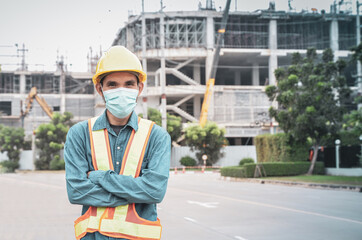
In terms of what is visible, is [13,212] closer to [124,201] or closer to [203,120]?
[124,201]

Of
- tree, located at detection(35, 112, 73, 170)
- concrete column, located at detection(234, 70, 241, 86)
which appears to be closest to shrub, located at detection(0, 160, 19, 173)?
tree, located at detection(35, 112, 73, 170)

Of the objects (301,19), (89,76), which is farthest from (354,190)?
(89,76)

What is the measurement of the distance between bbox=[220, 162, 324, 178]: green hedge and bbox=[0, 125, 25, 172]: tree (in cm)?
3997

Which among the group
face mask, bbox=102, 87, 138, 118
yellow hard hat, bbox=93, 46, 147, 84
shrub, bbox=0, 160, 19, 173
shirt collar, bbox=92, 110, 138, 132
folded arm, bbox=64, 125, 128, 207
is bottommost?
shrub, bbox=0, 160, 19, 173

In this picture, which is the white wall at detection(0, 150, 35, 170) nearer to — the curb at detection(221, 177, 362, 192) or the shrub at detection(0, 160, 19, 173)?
the shrub at detection(0, 160, 19, 173)

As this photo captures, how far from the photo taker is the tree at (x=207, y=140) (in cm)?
5691

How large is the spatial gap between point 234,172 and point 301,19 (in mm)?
44205

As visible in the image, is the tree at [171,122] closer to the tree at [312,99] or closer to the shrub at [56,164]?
the shrub at [56,164]

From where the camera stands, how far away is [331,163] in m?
36.8

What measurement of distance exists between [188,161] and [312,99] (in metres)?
26.5

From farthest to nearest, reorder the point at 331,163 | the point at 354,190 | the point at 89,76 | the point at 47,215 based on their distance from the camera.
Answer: the point at 89,76 < the point at 331,163 < the point at 354,190 < the point at 47,215

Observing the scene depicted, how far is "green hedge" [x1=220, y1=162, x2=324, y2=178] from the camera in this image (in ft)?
114

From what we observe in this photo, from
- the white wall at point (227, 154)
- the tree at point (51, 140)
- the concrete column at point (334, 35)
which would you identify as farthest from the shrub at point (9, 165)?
the concrete column at point (334, 35)

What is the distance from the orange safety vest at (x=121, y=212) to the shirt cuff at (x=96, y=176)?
5 centimetres
